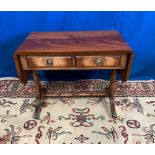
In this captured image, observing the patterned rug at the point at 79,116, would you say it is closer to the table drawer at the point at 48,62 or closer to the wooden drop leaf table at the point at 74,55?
the wooden drop leaf table at the point at 74,55

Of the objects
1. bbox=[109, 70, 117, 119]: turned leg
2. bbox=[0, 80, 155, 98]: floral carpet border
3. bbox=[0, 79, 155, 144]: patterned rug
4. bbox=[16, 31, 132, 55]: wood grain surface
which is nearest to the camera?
bbox=[16, 31, 132, 55]: wood grain surface

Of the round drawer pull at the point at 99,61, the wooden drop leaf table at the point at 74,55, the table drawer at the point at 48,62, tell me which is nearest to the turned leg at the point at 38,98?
the wooden drop leaf table at the point at 74,55

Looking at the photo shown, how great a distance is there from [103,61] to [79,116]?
686 millimetres

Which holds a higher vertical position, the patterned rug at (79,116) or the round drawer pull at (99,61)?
the round drawer pull at (99,61)

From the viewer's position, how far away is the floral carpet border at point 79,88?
2.23m

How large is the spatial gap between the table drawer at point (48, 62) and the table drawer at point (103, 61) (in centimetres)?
9

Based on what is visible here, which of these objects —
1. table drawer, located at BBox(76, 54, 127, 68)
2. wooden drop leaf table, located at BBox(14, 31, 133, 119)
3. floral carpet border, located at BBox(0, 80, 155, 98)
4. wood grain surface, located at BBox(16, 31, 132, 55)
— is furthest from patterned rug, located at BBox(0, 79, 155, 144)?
wood grain surface, located at BBox(16, 31, 132, 55)

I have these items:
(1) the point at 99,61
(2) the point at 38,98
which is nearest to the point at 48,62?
(1) the point at 99,61

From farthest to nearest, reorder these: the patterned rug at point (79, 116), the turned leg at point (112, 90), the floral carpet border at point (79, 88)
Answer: the floral carpet border at point (79, 88), the turned leg at point (112, 90), the patterned rug at point (79, 116)

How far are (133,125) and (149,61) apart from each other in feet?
3.01

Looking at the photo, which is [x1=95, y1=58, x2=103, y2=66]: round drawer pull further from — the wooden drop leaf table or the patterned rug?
the patterned rug

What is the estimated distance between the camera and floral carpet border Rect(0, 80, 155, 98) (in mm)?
2234

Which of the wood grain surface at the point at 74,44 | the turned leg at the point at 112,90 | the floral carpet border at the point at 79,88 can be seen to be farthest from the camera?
the floral carpet border at the point at 79,88
